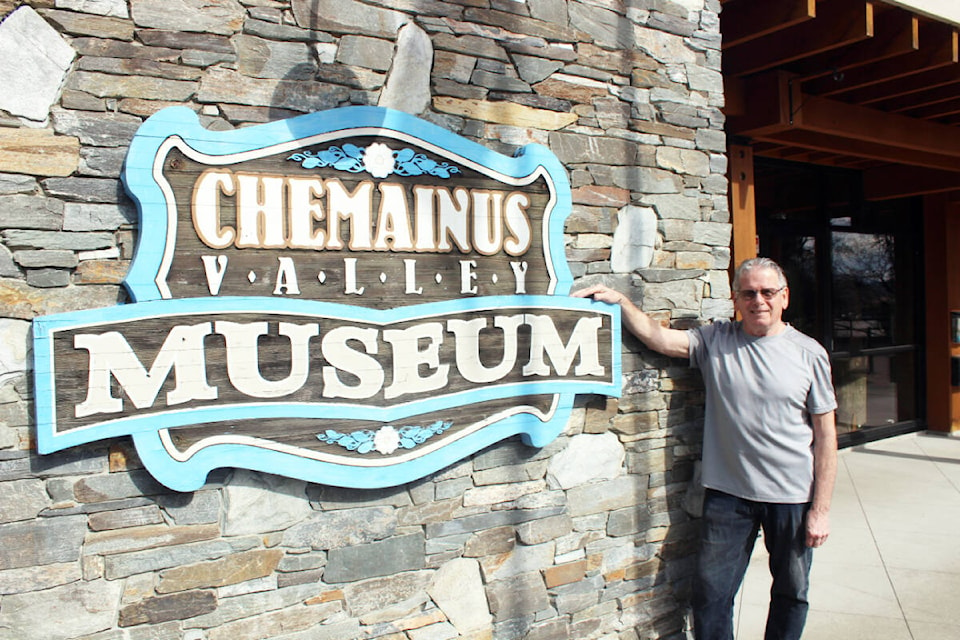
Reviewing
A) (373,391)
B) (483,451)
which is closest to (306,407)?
(373,391)

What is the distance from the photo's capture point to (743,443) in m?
2.68

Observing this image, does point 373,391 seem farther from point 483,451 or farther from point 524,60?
point 524,60

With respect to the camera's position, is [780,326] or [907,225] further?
[907,225]

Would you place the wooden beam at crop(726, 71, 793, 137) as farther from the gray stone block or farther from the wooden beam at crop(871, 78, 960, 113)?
the gray stone block

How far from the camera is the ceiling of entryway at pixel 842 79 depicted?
3.72m

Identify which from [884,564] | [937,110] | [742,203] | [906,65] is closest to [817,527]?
[884,564]

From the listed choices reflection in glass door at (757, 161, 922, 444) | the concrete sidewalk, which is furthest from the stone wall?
reflection in glass door at (757, 161, 922, 444)

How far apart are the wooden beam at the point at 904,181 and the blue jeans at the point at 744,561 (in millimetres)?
4996

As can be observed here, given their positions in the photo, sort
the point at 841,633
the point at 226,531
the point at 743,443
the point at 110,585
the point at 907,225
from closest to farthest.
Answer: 1. the point at 110,585
2. the point at 226,531
3. the point at 743,443
4. the point at 841,633
5. the point at 907,225

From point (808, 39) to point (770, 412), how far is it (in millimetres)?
2377

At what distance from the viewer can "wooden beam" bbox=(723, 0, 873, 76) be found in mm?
3627

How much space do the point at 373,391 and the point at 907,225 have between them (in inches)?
275

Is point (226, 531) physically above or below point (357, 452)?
below

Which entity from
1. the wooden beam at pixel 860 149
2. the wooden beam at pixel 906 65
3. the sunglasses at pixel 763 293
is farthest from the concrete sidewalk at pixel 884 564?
the wooden beam at pixel 906 65
